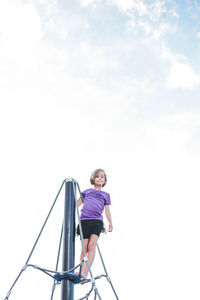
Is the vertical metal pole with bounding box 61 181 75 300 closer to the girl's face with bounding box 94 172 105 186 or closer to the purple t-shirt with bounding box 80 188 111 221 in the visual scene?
the purple t-shirt with bounding box 80 188 111 221

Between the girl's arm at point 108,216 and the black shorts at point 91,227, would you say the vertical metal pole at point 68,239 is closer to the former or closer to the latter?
the black shorts at point 91,227

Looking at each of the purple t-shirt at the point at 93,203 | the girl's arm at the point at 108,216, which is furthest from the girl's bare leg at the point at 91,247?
the girl's arm at the point at 108,216

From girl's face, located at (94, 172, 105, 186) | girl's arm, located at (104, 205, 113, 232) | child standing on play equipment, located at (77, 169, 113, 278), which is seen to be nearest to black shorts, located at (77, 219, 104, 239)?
child standing on play equipment, located at (77, 169, 113, 278)

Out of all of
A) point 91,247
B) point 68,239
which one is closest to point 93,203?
point 91,247

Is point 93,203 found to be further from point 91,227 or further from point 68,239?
point 68,239

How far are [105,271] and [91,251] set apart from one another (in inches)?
14.9

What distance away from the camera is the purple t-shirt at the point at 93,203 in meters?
4.34

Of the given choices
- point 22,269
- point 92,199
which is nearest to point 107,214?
point 92,199

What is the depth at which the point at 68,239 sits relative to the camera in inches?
149

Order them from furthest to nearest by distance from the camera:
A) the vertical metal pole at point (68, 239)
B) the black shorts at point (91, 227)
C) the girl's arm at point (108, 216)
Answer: the girl's arm at point (108, 216) < the black shorts at point (91, 227) < the vertical metal pole at point (68, 239)

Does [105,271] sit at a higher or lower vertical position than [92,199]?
lower

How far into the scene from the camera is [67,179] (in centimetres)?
424

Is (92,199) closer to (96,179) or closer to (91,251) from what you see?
(96,179)

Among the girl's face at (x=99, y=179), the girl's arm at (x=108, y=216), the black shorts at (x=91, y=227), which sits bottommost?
the black shorts at (x=91, y=227)
